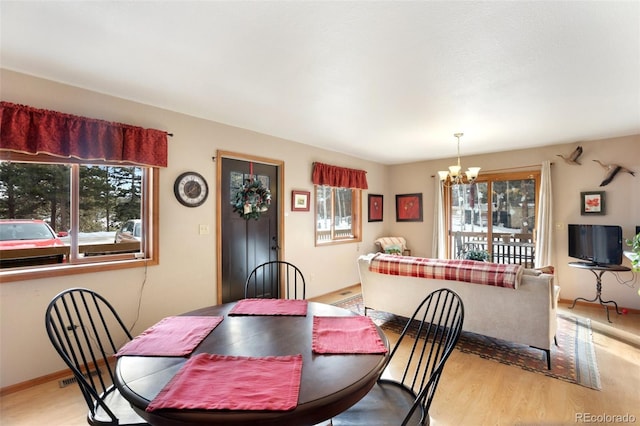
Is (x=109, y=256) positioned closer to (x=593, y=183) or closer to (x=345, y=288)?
(x=345, y=288)

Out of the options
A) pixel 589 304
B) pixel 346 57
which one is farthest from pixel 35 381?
pixel 589 304

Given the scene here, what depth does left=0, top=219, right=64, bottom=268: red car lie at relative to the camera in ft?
7.75

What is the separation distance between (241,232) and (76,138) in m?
1.92

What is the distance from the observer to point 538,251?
4.70 m

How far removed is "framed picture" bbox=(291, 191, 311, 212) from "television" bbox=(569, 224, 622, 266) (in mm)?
3932

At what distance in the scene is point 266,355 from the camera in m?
1.33

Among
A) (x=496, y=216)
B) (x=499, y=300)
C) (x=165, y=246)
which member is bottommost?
(x=499, y=300)

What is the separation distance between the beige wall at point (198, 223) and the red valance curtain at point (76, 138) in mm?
141

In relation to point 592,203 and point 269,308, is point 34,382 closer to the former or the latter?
point 269,308

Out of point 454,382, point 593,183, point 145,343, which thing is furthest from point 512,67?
point 593,183

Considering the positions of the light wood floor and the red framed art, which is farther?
the red framed art

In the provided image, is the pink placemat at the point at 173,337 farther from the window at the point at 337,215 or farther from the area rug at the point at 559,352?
the window at the point at 337,215

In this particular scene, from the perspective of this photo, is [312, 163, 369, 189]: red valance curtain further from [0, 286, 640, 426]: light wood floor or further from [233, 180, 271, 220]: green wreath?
[0, 286, 640, 426]: light wood floor

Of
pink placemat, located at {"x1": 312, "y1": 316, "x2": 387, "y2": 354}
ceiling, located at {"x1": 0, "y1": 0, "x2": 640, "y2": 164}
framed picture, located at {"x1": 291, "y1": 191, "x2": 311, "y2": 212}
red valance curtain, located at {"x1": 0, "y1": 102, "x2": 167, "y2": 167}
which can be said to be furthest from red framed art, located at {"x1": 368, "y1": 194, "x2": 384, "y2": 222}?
pink placemat, located at {"x1": 312, "y1": 316, "x2": 387, "y2": 354}
